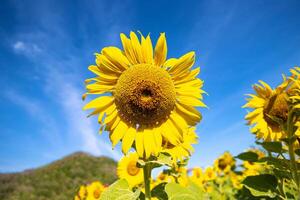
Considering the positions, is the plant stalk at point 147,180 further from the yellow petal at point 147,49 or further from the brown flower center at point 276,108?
the brown flower center at point 276,108

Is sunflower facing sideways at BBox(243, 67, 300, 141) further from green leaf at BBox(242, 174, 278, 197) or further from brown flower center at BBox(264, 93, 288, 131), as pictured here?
green leaf at BBox(242, 174, 278, 197)

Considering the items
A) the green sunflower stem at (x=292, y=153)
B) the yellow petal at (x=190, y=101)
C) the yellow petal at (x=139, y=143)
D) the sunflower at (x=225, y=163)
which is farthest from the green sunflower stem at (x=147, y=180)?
the sunflower at (x=225, y=163)

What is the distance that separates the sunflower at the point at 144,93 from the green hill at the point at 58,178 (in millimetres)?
18262

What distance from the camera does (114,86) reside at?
345 cm

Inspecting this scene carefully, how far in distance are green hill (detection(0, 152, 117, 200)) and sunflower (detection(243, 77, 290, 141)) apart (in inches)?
689

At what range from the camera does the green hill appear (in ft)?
74.7

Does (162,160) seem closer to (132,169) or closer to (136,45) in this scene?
(136,45)

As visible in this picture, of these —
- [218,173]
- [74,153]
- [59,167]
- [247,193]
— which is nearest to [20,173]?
[59,167]

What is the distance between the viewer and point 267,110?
4527mm

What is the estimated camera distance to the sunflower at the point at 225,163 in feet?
30.9

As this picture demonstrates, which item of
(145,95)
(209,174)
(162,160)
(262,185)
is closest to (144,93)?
(145,95)

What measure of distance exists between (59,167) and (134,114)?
2796 cm

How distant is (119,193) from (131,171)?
369 cm

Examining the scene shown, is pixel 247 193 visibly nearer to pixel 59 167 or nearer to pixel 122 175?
pixel 122 175
